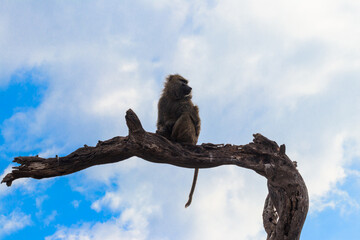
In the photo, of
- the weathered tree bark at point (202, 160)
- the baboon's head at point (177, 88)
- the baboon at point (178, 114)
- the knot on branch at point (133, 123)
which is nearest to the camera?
the knot on branch at point (133, 123)

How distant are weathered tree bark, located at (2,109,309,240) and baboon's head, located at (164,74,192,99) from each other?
1.60 m

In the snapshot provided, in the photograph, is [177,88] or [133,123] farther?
[177,88]

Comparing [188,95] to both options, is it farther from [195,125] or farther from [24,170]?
[24,170]

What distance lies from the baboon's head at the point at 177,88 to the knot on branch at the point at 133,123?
2046mm

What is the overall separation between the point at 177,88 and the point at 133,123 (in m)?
2.28

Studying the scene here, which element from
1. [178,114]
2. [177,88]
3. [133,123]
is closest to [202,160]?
[178,114]

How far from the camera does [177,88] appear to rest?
312 inches

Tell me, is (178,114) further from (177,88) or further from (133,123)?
(133,123)

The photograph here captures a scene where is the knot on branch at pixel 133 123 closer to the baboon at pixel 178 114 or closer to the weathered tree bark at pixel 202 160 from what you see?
the weathered tree bark at pixel 202 160

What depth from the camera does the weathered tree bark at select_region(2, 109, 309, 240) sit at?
20.0 feet

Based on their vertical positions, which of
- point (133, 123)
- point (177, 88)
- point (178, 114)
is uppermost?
point (177, 88)

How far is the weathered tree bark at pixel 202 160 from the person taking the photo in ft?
20.0

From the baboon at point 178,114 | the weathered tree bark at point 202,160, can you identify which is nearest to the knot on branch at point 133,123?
the weathered tree bark at point 202,160

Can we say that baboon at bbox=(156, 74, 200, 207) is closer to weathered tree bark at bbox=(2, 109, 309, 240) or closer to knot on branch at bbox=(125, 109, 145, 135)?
weathered tree bark at bbox=(2, 109, 309, 240)
